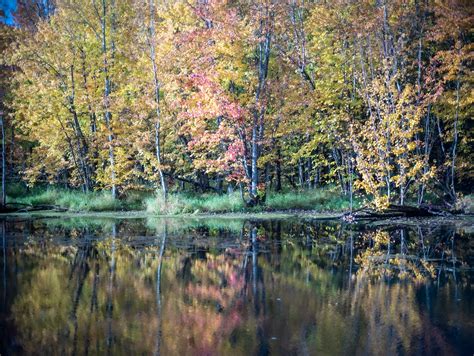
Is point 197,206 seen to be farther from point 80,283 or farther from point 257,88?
point 80,283

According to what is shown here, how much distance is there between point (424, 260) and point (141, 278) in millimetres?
5771

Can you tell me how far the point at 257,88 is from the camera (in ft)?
79.6

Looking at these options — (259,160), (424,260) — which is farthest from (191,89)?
(424,260)

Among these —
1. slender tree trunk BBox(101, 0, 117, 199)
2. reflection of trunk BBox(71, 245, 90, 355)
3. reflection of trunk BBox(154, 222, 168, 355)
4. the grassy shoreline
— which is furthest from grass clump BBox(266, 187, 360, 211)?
reflection of trunk BBox(71, 245, 90, 355)

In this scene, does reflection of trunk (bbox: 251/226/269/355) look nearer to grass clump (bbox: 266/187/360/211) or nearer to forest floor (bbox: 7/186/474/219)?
forest floor (bbox: 7/186/474/219)

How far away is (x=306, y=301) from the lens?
A: 6.99 m

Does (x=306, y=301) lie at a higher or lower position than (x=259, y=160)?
lower

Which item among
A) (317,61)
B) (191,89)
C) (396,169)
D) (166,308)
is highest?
(317,61)

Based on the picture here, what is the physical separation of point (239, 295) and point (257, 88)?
17981 mm

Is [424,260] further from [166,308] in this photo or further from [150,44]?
[150,44]

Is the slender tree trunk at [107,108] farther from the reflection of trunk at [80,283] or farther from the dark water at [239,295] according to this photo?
the reflection of trunk at [80,283]

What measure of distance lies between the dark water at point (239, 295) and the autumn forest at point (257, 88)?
9.10 m

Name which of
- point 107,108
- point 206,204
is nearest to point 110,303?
point 206,204

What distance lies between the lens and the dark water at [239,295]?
5324 mm
